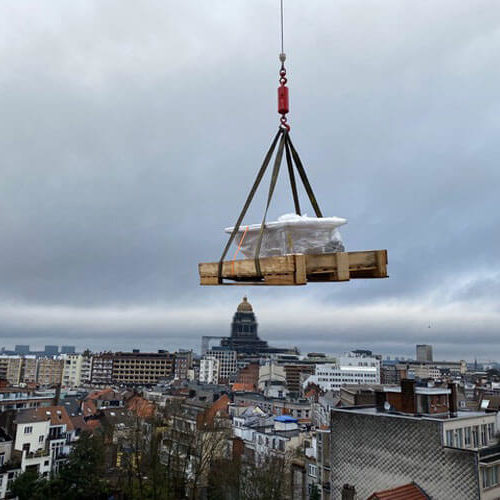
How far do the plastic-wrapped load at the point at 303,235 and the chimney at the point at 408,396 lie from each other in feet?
57.4

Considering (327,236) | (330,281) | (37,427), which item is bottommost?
(37,427)

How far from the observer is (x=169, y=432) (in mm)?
33656

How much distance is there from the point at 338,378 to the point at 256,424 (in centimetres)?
6877

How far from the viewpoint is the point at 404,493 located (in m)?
18.3

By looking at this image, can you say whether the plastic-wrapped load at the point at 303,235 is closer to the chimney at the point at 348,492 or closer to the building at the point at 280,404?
the chimney at the point at 348,492

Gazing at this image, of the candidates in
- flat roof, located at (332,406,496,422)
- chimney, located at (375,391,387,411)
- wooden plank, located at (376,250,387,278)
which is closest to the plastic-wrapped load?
wooden plank, located at (376,250,387,278)

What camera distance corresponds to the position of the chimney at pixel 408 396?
70.2 feet

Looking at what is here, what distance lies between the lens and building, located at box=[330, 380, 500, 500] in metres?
17.9

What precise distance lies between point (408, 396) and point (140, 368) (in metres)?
114

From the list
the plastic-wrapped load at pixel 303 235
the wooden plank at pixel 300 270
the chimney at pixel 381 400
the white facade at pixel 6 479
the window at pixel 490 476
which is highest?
the plastic-wrapped load at pixel 303 235

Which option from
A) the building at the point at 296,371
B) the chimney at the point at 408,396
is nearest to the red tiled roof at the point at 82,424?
the chimney at the point at 408,396

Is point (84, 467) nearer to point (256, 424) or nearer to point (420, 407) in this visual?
point (256, 424)

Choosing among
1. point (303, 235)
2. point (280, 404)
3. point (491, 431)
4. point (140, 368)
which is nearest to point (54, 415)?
point (280, 404)

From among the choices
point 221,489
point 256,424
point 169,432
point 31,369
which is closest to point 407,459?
point 221,489
